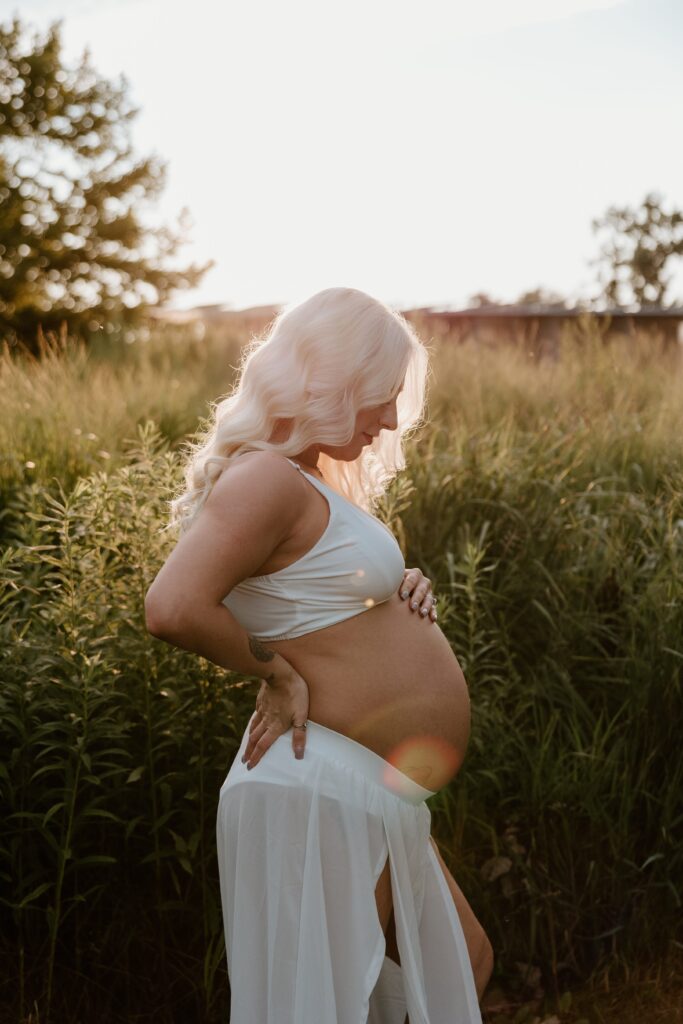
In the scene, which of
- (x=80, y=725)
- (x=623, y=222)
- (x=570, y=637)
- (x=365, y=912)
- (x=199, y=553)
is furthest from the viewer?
(x=623, y=222)

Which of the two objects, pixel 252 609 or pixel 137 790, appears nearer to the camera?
pixel 252 609

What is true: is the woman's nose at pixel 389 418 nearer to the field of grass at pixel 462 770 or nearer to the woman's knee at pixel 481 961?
the field of grass at pixel 462 770

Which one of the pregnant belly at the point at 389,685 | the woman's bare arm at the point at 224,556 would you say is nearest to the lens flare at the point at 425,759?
the pregnant belly at the point at 389,685

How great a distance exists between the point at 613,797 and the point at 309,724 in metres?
1.85

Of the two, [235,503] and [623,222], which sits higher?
[623,222]

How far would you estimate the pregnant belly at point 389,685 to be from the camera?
87.1 inches

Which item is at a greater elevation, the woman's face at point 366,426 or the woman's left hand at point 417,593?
the woman's face at point 366,426

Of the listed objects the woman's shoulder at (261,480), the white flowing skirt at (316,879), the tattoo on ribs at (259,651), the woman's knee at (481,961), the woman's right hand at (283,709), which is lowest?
the woman's knee at (481,961)

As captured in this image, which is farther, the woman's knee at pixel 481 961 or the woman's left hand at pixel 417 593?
the woman's knee at pixel 481 961

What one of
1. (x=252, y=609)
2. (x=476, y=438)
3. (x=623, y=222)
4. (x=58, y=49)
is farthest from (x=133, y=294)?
(x=623, y=222)

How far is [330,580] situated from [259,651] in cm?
23

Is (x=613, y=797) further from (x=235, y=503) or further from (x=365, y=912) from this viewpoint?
(x=235, y=503)

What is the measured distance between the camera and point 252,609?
7.29ft

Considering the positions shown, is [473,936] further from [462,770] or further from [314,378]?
[314,378]
